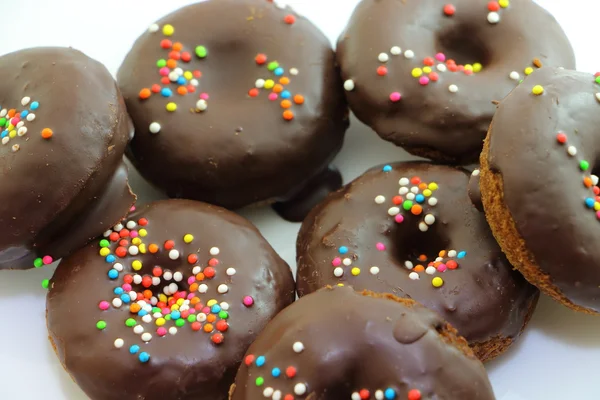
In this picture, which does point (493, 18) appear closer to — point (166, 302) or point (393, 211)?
point (393, 211)

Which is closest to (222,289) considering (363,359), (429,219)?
(363,359)

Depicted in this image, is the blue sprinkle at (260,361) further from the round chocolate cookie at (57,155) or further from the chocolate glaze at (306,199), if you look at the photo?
the chocolate glaze at (306,199)

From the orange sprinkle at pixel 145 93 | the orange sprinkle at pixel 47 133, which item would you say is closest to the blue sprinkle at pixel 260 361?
the orange sprinkle at pixel 47 133

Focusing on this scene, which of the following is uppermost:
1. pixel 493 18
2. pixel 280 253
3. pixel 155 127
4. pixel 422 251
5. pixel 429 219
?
pixel 493 18

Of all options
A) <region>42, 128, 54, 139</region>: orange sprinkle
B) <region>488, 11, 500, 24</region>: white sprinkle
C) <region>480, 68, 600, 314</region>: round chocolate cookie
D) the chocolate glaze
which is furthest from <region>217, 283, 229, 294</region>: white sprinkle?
<region>488, 11, 500, 24</region>: white sprinkle

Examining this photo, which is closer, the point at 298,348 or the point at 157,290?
A: the point at 298,348

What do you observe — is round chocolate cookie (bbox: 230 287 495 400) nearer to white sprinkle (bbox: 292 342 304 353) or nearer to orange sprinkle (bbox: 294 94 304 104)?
white sprinkle (bbox: 292 342 304 353)
